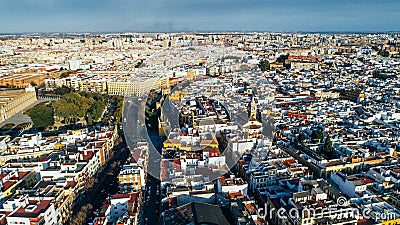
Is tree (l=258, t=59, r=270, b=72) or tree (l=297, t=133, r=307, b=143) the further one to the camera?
tree (l=258, t=59, r=270, b=72)

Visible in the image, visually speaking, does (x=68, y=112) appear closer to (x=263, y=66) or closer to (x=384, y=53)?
(x=263, y=66)

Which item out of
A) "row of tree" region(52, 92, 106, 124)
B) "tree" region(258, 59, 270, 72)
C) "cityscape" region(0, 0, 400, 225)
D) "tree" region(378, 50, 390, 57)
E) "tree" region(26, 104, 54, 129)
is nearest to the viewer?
"cityscape" region(0, 0, 400, 225)

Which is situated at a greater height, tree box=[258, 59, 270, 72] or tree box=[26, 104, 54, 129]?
tree box=[258, 59, 270, 72]

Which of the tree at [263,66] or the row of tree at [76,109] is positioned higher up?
the tree at [263,66]

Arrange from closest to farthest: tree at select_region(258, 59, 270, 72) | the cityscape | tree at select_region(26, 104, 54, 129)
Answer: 1. the cityscape
2. tree at select_region(26, 104, 54, 129)
3. tree at select_region(258, 59, 270, 72)

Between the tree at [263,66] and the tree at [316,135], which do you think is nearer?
the tree at [316,135]

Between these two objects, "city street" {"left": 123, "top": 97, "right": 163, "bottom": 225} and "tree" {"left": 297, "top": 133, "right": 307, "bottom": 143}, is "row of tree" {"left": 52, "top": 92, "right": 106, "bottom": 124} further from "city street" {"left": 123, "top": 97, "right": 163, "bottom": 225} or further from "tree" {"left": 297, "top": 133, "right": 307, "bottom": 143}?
"tree" {"left": 297, "top": 133, "right": 307, "bottom": 143}

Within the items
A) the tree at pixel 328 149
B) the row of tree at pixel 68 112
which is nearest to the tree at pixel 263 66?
the row of tree at pixel 68 112

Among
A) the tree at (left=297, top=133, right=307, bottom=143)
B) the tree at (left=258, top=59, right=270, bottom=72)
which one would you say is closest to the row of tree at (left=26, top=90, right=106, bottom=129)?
the tree at (left=297, top=133, right=307, bottom=143)

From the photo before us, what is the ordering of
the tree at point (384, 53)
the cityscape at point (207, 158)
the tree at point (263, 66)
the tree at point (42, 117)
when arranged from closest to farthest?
the cityscape at point (207, 158) < the tree at point (42, 117) < the tree at point (263, 66) < the tree at point (384, 53)

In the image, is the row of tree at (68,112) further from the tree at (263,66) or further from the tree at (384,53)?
the tree at (384,53)

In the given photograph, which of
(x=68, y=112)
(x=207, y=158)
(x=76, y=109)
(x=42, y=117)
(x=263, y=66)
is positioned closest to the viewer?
(x=207, y=158)

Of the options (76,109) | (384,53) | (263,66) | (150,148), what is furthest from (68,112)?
(384,53)

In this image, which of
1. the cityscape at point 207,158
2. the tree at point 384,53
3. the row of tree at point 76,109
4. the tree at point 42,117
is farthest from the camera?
the tree at point 384,53
